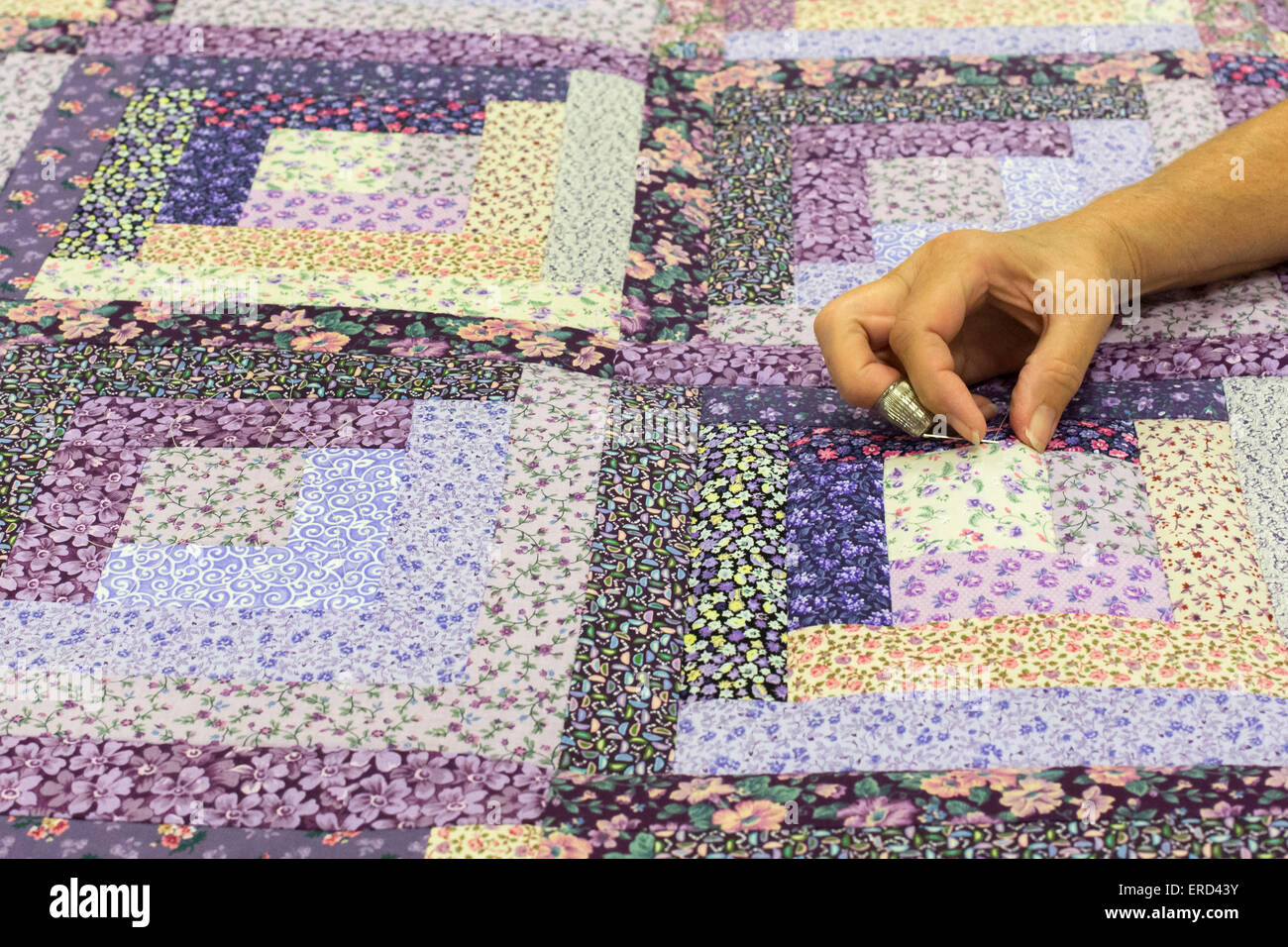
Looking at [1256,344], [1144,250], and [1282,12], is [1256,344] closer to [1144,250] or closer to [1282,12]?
[1144,250]

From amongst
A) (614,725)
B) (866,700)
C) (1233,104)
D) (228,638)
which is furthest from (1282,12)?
(228,638)

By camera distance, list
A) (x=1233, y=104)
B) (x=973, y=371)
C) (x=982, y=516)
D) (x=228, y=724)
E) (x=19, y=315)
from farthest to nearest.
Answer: (x=1233, y=104) → (x=19, y=315) → (x=973, y=371) → (x=982, y=516) → (x=228, y=724)

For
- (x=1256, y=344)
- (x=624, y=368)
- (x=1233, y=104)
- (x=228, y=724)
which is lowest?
(x=228, y=724)

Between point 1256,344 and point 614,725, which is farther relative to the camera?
point 1256,344

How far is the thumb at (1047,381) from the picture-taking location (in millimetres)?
1356

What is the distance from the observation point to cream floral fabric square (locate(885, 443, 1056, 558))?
130 centimetres

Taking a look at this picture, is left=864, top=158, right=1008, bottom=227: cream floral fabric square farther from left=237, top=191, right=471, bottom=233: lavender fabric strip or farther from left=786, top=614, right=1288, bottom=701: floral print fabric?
left=786, top=614, right=1288, bottom=701: floral print fabric

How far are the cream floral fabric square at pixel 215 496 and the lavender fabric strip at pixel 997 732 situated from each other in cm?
53

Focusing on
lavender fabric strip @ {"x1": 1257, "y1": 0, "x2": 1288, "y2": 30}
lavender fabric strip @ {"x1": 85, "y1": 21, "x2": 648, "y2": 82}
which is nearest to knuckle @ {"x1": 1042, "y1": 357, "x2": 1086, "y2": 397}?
lavender fabric strip @ {"x1": 85, "y1": 21, "x2": 648, "y2": 82}

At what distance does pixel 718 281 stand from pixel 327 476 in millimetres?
617

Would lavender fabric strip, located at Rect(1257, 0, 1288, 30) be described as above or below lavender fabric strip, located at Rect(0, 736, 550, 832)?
above

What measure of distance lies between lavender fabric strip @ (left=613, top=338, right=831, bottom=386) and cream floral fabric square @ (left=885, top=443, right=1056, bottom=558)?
208mm

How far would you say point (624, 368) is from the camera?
1.56 m

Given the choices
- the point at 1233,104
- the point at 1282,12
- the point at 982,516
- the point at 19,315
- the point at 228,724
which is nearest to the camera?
the point at 228,724
